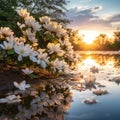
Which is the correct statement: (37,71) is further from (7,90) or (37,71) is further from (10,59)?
(7,90)

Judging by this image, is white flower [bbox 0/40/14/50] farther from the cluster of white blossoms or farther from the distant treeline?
the distant treeline

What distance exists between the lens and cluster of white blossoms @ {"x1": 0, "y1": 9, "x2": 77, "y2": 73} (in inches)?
228

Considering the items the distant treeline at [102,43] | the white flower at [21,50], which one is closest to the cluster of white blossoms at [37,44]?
the white flower at [21,50]

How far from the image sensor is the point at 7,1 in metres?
13.7

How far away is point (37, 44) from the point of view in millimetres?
6574

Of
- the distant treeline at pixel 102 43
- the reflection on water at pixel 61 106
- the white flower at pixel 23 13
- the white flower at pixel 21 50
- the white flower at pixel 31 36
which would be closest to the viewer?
the reflection on water at pixel 61 106

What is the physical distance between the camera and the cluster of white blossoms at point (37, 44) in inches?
228

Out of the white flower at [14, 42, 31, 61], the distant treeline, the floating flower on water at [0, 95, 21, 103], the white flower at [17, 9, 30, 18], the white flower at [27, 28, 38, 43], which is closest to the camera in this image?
the floating flower on water at [0, 95, 21, 103]

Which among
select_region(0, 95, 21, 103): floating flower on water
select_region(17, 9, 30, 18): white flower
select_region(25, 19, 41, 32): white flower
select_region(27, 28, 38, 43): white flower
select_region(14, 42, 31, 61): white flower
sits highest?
select_region(17, 9, 30, 18): white flower

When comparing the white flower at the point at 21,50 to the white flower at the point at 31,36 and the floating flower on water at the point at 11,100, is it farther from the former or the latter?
the floating flower on water at the point at 11,100

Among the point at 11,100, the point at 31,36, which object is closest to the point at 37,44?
the point at 31,36

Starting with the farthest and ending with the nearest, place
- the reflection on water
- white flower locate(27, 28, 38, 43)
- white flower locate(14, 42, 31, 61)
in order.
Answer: white flower locate(27, 28, 38, 43), white flower locate(14, 42, 31, 61), the reflection on water

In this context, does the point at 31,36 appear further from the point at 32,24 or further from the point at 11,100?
the point at 11,100

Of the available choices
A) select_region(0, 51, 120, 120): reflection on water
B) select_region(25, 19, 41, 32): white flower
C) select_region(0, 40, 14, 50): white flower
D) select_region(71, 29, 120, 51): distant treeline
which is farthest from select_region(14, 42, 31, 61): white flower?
select_region(71, 29, 120, 51): distant treeline
